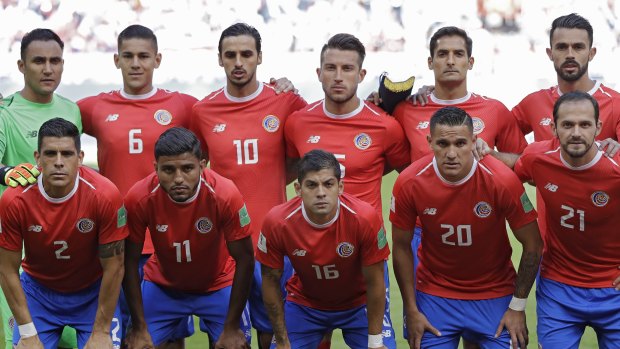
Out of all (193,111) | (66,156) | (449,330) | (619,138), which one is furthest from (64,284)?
(619,138)

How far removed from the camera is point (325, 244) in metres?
6.42

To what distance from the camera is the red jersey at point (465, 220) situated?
6.45 m

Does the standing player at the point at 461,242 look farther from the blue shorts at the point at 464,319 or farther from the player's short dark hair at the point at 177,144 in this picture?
the player's short dark hair at the point at 177,144

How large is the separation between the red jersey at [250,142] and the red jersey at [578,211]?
1790 millimetres

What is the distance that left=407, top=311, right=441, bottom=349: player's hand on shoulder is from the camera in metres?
6.64

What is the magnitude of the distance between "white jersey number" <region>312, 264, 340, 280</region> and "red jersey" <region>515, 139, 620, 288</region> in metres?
1.43

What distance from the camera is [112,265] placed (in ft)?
21.4

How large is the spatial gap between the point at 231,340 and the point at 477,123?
2.35m

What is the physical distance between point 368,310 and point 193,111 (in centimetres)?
213

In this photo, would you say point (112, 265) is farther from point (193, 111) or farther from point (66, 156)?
point (193, 111)

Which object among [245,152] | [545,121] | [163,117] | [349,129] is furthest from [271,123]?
[545,121]

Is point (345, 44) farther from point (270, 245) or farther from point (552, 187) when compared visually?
point (552, 187)

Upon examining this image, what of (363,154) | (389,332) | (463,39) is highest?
(463,39)

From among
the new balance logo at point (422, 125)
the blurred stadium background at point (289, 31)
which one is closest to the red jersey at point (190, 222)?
the new balance logo at point (422, 125)
